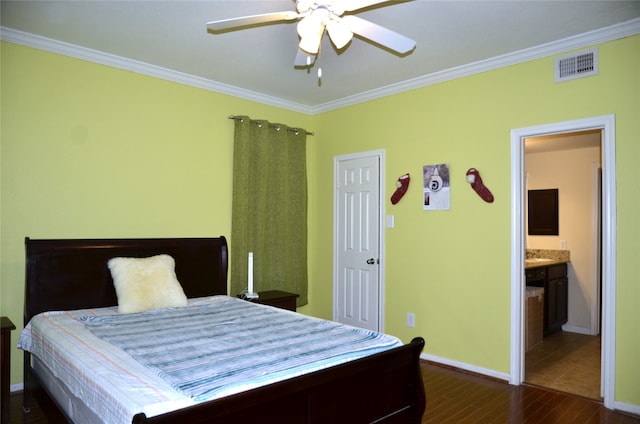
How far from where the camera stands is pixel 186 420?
1484 millimetres

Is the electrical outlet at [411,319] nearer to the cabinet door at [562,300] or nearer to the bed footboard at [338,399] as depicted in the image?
the bed footboard at [338,399]

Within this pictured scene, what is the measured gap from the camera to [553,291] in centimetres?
516

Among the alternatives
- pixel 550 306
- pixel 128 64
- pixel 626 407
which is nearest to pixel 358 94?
pixel 128 64

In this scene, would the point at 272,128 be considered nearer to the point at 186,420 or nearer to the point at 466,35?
the point at 466,35

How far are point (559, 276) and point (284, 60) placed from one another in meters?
Answer: 4.24

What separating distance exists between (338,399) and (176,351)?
84 cm

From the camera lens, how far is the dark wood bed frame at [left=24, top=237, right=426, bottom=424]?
5.55ft

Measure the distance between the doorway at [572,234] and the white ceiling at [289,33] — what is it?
1.98 meters

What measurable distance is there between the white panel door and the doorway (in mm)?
1689

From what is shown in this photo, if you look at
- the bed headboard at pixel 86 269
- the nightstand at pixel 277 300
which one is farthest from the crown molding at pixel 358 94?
the nightstand at pixel 277 300

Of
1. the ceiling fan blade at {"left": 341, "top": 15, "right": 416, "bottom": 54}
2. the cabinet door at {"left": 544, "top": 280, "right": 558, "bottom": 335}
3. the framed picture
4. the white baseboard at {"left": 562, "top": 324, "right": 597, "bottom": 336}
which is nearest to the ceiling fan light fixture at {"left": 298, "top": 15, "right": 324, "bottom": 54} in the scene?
the ceiling fan blade at {"left": 341, "top": 15, "right": 416, "bottom": 54}

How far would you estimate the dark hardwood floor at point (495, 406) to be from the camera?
2.84 m

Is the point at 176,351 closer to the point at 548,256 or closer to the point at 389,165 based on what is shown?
the point at 389,165

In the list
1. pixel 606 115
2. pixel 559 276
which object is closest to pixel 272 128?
pixel 606 115
